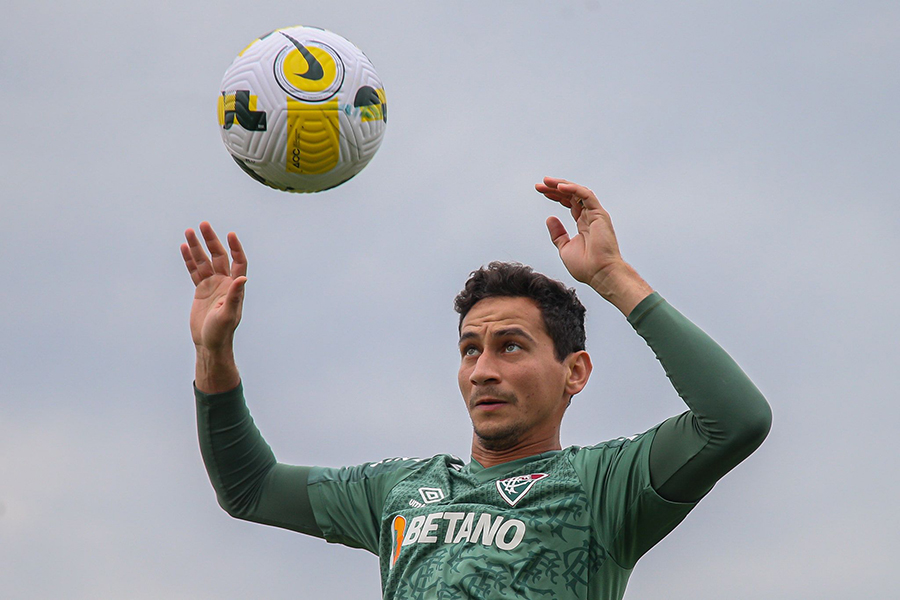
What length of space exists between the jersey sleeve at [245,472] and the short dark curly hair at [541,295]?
1.65m

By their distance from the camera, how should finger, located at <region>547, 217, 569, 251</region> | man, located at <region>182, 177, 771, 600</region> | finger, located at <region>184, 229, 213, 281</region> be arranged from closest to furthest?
man, located at <region>182, 177, 771, 600</region> → finger, located at <region>547, 217, 569, 251</region> → finger, located at <region>184, 229, 213, 281</region>

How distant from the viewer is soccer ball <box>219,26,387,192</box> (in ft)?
26.2

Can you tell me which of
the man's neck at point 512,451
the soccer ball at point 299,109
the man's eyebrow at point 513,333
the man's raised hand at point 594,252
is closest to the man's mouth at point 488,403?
the man's neck at point 512,451

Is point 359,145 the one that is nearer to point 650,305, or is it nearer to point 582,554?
point 650,305

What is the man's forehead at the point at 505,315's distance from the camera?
8047 millimetres

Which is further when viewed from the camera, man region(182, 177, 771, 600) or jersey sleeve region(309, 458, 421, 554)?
jersey sleeve region(309, 458, 421, 554)

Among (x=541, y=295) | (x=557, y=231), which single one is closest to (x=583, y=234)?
(x=557, y=231)

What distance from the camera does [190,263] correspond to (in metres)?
8.45

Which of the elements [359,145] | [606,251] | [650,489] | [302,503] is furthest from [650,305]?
[302,503]

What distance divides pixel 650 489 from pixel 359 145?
9.75 ft

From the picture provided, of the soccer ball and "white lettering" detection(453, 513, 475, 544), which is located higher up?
the soccer ball

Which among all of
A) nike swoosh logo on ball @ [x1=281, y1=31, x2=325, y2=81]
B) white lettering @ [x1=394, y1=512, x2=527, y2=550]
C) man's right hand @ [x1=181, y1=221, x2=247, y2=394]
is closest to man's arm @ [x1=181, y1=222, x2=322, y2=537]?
man's right hand @ [x1=181, y1=221, x2=247, y2=394]

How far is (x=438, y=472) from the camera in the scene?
8.04 m

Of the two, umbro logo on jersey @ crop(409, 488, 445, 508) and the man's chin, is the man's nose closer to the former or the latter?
the man's chin
